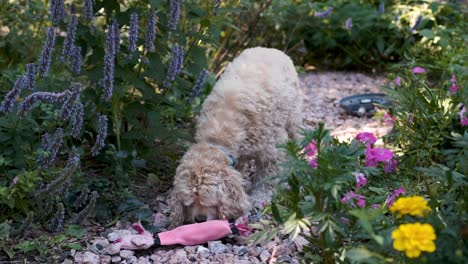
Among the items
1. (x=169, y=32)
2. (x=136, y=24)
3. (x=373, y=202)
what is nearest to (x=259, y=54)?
(x=169, y=32)

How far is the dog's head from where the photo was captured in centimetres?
326

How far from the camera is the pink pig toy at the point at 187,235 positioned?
3129 millimetres

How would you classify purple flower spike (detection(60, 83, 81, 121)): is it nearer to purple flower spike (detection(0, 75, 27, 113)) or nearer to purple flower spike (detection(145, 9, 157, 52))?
purple flower spike (detection(0, 75, 27, 113))

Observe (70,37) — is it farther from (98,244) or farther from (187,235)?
(187,235)

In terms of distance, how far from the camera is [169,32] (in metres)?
3.71

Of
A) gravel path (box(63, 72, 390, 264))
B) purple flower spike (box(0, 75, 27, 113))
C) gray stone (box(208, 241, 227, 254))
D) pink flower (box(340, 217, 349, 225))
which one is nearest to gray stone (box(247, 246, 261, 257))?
gravel path (box(63, 72, 390, 264))

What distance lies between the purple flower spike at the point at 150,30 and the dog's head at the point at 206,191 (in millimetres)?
640

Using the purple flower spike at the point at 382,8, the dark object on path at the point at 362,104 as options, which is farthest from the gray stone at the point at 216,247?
the purple flower spike at the point at 382,8

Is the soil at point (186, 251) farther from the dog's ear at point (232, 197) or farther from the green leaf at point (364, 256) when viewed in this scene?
the green leaf at point (364, 256)

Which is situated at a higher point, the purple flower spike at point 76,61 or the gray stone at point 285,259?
the purple flower spike at point 76,61

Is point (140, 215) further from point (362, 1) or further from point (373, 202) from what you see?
point (362, 1)

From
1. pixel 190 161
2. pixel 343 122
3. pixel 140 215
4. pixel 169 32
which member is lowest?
pixel 343 122

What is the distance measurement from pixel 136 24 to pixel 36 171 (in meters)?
0.94

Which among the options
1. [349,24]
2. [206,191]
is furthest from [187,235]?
[349,24]
